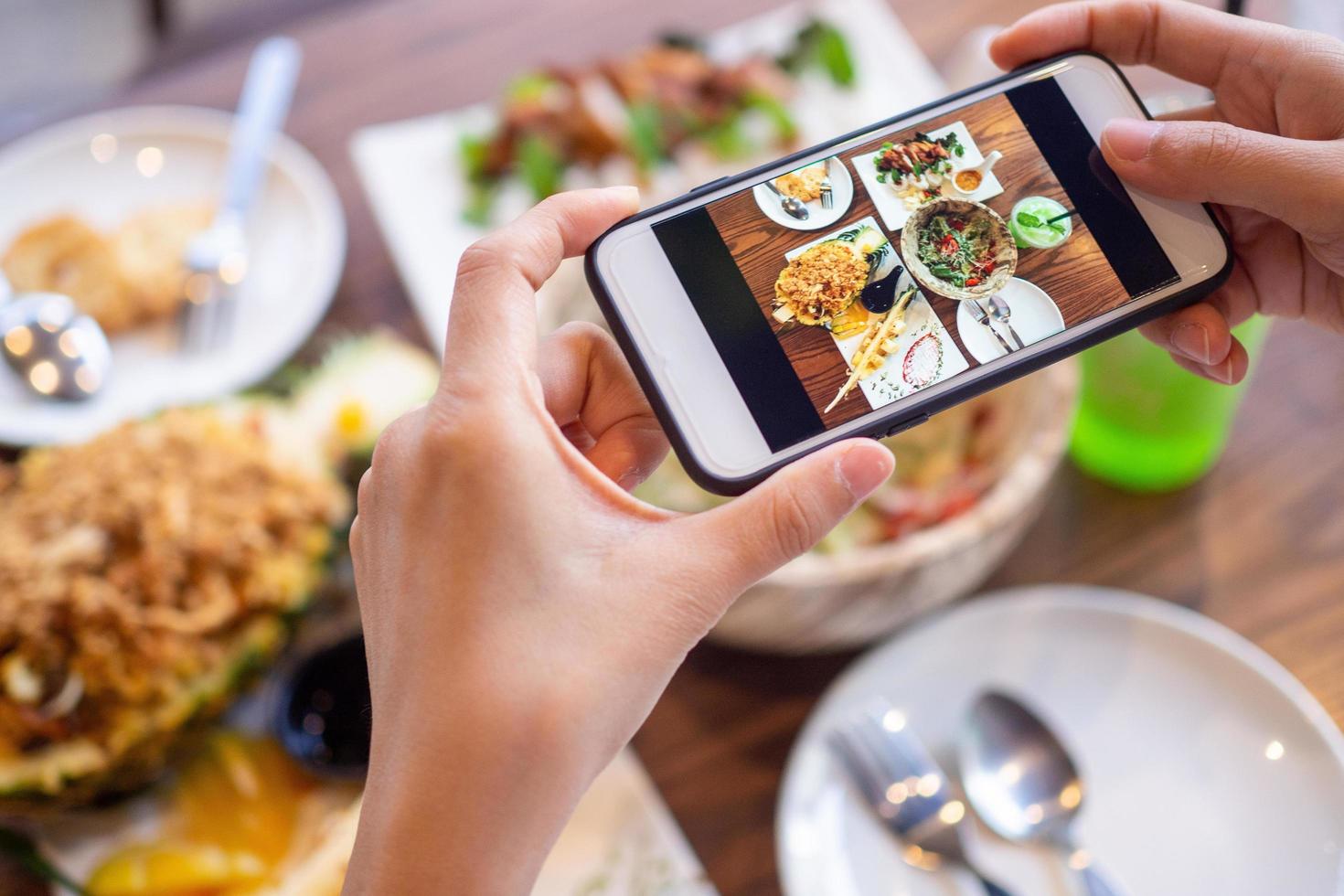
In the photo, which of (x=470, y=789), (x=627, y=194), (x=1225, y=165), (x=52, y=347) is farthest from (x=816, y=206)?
(x=52, y=347)

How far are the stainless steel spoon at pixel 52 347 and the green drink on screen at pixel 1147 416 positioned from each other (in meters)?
1.01

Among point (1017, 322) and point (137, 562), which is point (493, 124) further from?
point (1017, 322)

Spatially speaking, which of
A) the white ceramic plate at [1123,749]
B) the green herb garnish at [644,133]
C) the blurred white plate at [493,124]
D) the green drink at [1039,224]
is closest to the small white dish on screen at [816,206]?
the green drink at [1039,224]

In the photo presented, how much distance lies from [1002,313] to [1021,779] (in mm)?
371

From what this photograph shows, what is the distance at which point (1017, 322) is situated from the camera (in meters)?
0.63

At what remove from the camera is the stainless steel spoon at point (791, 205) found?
65 centimetres

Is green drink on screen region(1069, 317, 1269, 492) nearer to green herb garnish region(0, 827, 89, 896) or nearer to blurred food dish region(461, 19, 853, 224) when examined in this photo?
blurred food dish region(461, 19, 853, 224)

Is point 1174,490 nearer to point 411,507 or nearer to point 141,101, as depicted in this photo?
point 411,507

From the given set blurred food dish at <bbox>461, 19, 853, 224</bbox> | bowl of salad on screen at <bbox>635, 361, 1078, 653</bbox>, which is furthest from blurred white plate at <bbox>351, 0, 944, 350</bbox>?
bowl of salad on screen at <bbox>635, 361, 1078, 653</bbox>

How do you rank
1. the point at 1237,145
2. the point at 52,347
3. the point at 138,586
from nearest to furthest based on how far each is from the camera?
the point at 1237,145 < the point at 138,586 < the point at 52,347

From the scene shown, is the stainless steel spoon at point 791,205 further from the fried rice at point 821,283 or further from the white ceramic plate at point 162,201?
the white ceramic plate at point 162,201

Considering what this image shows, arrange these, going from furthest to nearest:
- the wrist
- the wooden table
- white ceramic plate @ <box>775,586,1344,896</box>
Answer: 1. the wooden table
2. white ceramic plate @ <box>775,586,1344,896</box>
3. the wrist

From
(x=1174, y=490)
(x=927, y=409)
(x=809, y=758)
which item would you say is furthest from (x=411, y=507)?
(x=1174, y=490)

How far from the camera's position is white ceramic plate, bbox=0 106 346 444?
110 centimetres
